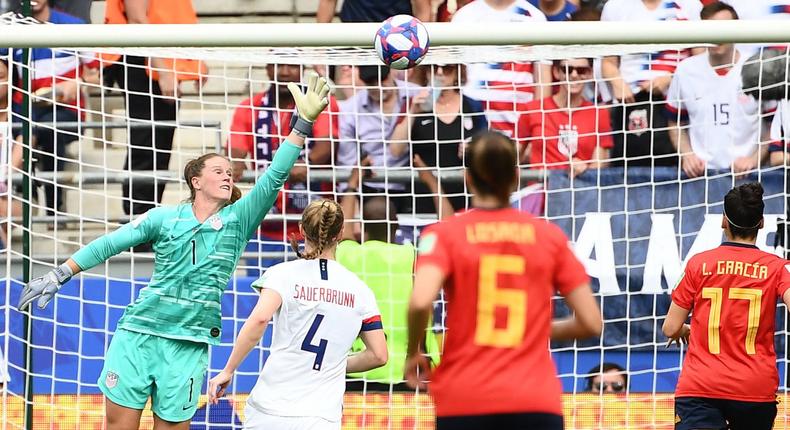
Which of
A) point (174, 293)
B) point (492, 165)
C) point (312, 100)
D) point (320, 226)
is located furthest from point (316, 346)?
point (492, 165)

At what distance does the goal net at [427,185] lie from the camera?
7961 mm

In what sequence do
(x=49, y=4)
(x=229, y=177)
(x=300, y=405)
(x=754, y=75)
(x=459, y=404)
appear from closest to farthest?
1. (x=459, y=404)
2. (x=300, y=405)
3. (x=229, y=177)
4. (x=754, y=75)
5. (x=49, y=4)

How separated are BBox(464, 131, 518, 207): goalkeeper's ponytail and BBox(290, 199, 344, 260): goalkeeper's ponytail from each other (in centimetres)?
150

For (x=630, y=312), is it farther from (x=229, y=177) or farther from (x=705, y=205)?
(x=229, y=177)

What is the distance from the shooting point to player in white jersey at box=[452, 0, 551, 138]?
29.7 ft

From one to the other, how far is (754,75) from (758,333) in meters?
3.68

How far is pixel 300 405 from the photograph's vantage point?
205 inches

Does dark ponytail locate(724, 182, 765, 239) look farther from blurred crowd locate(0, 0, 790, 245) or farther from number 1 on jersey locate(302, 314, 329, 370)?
blurred crowd locate(0, 0, 790, 245)

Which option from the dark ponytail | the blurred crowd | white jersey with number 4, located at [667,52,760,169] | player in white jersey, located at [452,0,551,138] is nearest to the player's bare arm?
the dark ponytail

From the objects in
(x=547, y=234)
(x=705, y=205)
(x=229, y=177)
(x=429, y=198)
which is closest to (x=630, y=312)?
(x=705, y=205)

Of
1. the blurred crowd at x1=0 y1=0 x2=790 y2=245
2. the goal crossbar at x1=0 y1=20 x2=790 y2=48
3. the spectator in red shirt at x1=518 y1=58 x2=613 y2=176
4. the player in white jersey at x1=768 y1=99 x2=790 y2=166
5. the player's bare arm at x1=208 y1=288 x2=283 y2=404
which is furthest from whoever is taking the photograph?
the spectator in red shirt at x1=518 y1=58 x2=613 y2=176

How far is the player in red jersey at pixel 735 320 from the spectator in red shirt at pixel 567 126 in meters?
3.11

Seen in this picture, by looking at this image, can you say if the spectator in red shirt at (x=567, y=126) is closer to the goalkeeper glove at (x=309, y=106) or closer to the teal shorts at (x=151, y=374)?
the goalkeeper glove at (x=309, y=106)

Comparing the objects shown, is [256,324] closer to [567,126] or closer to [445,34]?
[445,34]
